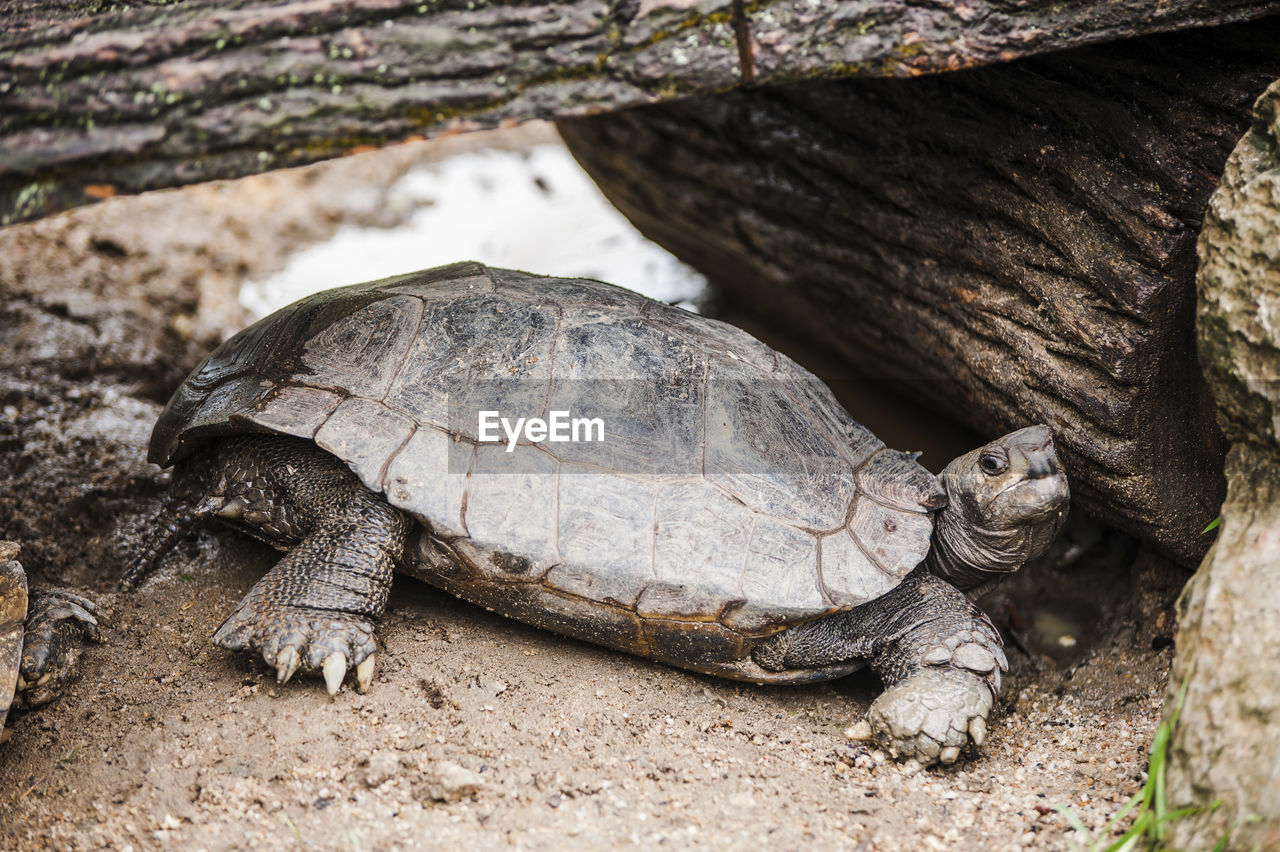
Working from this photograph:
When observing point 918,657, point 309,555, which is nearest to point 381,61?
point 309,555

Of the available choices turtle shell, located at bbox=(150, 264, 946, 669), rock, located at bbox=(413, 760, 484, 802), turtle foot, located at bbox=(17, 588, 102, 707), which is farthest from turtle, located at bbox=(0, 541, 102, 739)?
rock, located at bbox=(413, 760, 484, 802)

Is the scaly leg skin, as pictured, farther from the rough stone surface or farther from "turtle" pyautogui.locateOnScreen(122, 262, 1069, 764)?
the rough stone surface

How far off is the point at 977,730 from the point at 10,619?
3.35 metres

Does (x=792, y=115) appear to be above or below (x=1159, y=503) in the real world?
above

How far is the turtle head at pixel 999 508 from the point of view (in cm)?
343

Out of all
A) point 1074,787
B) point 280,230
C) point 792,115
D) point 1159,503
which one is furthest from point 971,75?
point 280,230

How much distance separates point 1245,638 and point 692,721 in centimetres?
179

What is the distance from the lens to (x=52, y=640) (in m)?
3.05

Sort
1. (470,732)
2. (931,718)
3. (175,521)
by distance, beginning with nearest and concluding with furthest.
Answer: (470,732) → (931,718) → (175,521)

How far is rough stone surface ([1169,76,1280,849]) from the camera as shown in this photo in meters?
2.14

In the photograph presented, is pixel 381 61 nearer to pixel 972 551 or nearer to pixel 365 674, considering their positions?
pixel 365 674

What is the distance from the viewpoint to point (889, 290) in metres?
4.43

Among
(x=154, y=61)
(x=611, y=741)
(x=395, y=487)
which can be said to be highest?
(x=154, y=61)

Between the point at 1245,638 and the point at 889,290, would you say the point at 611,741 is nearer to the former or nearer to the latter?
the point at 1245,638
